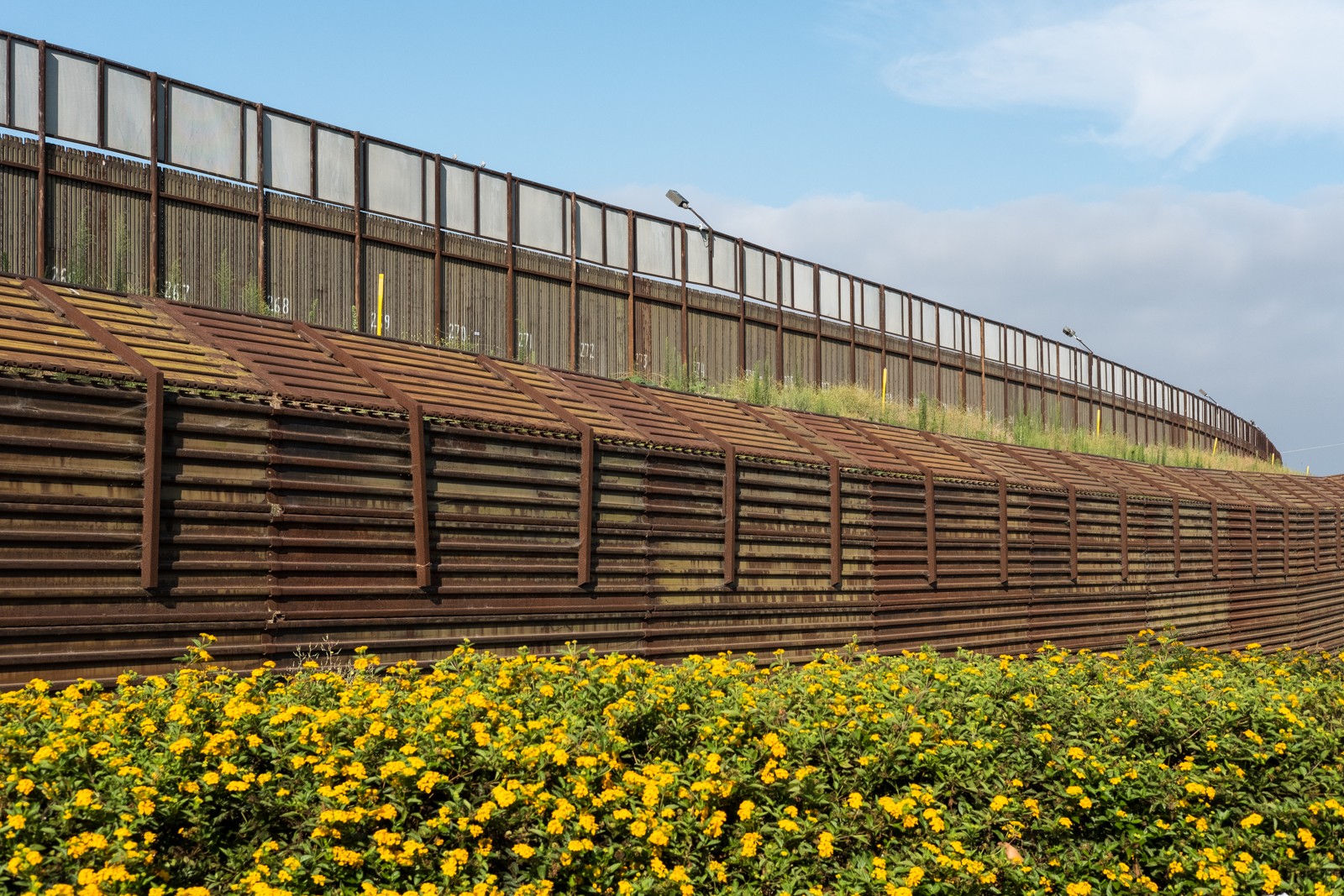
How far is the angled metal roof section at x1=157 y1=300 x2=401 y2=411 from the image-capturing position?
25.8ft

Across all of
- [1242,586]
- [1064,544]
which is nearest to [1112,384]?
[1242,586]

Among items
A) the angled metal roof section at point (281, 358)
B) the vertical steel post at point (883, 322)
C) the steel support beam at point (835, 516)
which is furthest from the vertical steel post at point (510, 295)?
the vertical steel post at point (883, 322)

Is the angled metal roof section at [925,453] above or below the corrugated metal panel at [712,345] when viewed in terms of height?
below

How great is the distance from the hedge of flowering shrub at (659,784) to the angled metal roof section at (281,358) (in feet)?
6.78

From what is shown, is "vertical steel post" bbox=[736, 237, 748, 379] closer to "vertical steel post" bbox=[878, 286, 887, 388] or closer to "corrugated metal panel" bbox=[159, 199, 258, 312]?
"vertical steel post" bbox=[878, 286, 887, 388]

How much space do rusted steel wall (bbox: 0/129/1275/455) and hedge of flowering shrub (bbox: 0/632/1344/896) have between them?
771 cm

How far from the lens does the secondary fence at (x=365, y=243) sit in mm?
12094

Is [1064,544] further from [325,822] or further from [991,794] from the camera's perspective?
[325,822]

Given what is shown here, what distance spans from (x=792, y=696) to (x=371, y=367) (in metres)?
4.75

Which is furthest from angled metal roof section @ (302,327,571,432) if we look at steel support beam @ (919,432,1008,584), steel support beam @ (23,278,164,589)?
steel support beam @ (919,432,1008,584)

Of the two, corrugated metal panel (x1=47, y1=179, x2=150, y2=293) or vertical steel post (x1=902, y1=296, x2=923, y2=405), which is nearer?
corrugated metal panel (x1=47, y1=179, x2=150, y2=293)

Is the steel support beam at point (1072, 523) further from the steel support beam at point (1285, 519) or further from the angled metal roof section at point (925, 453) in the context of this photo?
the steel support beam at point (1285, 519)

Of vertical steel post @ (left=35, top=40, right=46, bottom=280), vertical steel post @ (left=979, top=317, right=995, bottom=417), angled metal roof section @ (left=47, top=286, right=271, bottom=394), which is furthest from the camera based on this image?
vertical steel post @ (left=979, top=317, right=995, bottom=417)

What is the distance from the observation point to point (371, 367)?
8984mm
